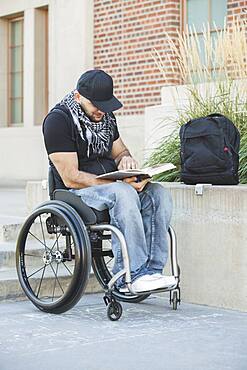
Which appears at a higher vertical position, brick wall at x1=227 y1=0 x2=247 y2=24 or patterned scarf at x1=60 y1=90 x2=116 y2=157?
brick wall at x1=227 y1=0 x2=247 y2=24

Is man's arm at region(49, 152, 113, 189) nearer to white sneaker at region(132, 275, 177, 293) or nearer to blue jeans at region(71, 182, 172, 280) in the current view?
blue jeans at region(71, 182, 172, 280)

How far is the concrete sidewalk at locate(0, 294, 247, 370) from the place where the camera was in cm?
400

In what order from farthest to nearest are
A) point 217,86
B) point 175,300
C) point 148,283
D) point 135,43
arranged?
point 135,43 < point 217,86 < point 175,300 < point 148,283

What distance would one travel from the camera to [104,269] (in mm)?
5590

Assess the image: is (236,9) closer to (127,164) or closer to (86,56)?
(86,56)

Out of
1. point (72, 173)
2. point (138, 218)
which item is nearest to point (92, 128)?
point (72, 173)

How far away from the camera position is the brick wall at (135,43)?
11.3 metres

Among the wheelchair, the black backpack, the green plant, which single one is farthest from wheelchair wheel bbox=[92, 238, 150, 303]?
the green plant

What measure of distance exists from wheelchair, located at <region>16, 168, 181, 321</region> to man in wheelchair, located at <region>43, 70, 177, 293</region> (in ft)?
0.21

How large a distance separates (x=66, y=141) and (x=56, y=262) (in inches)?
29.7

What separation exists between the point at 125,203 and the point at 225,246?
0.81 metres

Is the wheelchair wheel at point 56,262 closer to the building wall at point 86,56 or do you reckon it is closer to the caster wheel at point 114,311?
the caster wheel at point 114,311

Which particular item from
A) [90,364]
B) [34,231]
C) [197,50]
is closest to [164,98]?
[197,50]

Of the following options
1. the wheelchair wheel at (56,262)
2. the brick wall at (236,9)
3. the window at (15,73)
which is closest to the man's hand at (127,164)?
the wheelchair wheel at (56,262)
